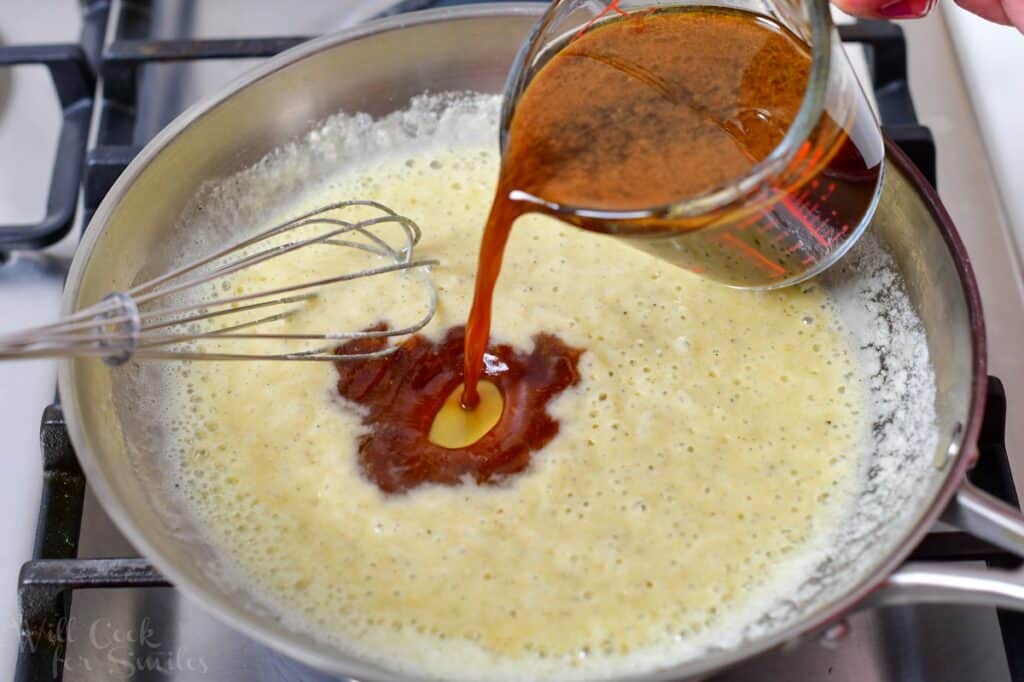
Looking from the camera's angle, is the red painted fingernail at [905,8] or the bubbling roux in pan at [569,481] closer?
the bubbling roux in pan at [569,481]

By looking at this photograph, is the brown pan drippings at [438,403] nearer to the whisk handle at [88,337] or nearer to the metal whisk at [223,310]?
the metal whisk at [223,310]

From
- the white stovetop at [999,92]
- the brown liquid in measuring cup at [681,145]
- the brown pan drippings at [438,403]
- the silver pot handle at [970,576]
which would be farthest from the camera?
the white stovetop at [999,92]

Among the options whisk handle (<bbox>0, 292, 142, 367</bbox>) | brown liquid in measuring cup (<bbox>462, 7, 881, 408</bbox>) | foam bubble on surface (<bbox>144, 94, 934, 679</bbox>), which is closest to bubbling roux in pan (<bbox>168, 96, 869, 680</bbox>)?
foam bubble on surface (<bbox>144, 94, 934, 679</bbox>)

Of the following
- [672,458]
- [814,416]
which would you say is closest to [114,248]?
[672,458]

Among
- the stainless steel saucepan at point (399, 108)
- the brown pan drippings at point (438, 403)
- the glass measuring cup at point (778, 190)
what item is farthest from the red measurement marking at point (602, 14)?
the brown pan drippings at point (438, 403)

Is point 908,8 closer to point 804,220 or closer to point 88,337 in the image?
point 804,220

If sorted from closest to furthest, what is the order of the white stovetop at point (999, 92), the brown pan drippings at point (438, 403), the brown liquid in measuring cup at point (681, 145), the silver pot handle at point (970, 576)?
the silver pot handle at point (970, 576), the brown liquid in measuring cup at point (681, 145), the brown pan drippings at point (438, 403), the white stovetop at point (999, 92)
